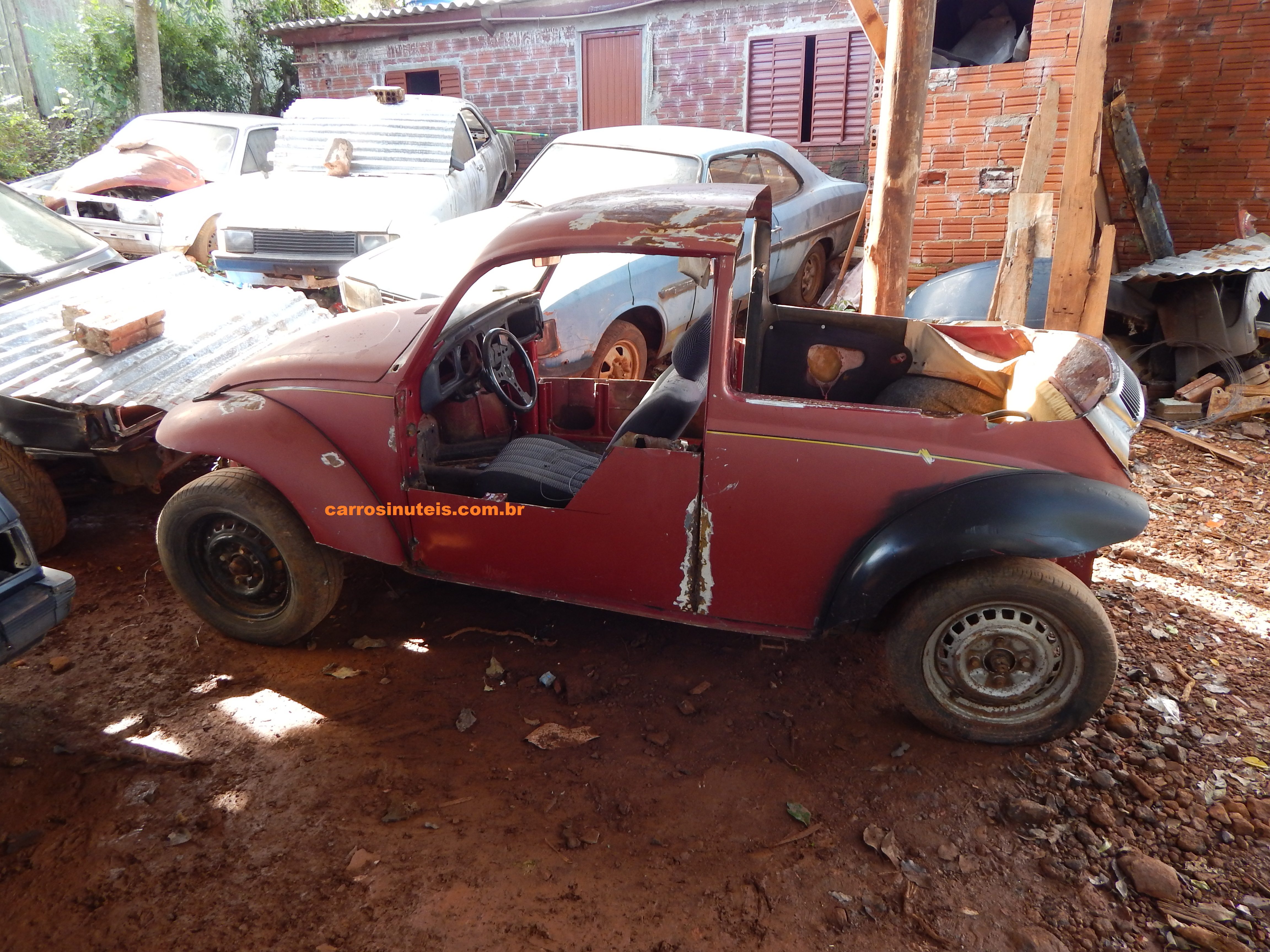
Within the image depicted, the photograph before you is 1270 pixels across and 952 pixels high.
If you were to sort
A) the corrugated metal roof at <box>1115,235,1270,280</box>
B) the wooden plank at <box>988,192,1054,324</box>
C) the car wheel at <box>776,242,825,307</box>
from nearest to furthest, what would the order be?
the wooden plank at <box>988,192,1054,324</box>, the corrugated metal roof at <box>1115,235,1270,280</box>, the car wheel at <box>776,242,825,307</box>

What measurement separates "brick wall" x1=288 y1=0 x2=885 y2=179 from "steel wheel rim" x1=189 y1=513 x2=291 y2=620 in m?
10.1

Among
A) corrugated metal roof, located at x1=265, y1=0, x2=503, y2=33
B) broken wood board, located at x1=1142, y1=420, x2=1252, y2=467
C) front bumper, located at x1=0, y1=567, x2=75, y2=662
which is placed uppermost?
corrugated metal roof, located at x1=265, y1=0, x2=503, y2=33

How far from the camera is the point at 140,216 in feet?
26.2

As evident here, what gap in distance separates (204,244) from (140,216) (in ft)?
2.05

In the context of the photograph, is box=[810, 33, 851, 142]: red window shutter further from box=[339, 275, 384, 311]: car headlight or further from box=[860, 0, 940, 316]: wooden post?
box=[339, 275, 384, 311]: car headlight

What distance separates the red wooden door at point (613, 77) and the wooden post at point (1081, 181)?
8.13 m

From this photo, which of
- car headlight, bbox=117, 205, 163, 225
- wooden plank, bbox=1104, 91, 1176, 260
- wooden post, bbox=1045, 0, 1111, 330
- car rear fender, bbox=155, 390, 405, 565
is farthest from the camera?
car headlight, bbox=117, 205, 163, 225

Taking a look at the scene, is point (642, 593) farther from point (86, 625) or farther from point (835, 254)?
point (835, 254)

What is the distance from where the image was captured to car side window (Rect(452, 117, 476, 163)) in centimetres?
805

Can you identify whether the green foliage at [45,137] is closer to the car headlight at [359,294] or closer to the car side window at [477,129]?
the car side window at [477,129]

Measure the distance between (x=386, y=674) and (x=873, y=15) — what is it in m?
4.78

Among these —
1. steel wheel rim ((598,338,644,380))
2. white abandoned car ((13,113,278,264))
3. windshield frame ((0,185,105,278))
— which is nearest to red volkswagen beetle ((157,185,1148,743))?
steel wheel rim ((598,338,644,380))

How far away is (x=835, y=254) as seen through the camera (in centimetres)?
785

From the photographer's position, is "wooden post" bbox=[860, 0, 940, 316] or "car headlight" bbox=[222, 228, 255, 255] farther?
"car headlight" bbox=[222, 228, 255, 255]
